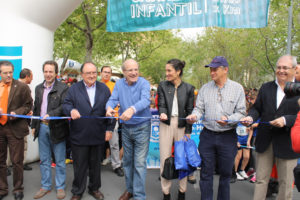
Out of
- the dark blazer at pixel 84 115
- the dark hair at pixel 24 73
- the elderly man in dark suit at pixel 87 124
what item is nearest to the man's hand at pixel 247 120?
the elderly man in dark suit at pixel 87 124

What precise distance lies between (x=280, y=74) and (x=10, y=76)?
3692mm

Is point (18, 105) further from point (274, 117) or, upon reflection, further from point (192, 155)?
point (274, 117)

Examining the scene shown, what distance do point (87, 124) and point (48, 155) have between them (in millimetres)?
905

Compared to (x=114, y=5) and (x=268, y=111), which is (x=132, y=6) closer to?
(x=114, y=5)

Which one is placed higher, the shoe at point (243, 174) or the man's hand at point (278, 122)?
the man's hand at point (278, 122)

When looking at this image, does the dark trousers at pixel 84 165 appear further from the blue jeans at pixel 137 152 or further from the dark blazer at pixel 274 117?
the dark blazer at pixel 274 117

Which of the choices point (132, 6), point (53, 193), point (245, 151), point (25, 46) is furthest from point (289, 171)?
point (25, 46)

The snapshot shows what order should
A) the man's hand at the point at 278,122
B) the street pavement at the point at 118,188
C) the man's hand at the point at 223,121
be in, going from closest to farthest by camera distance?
the man's hand at the point at 278,122 → the man's hand at the point at 223,121 → the street pavement at the point at 118,188

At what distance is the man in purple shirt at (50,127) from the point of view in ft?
13.3

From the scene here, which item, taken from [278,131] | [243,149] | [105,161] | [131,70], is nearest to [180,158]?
[278,131]

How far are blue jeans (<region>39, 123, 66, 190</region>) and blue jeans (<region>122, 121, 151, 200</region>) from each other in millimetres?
1011

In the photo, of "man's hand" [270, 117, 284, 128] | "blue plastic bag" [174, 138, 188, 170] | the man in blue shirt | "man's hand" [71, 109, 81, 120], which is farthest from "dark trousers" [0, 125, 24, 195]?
"man's hand" [270, 117, 284, 128]

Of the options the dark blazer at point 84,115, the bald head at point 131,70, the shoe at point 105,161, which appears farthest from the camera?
the shoe at point 105,161

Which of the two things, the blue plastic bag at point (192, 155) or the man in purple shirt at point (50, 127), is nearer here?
the blue plastic bag at point (192, 155)
